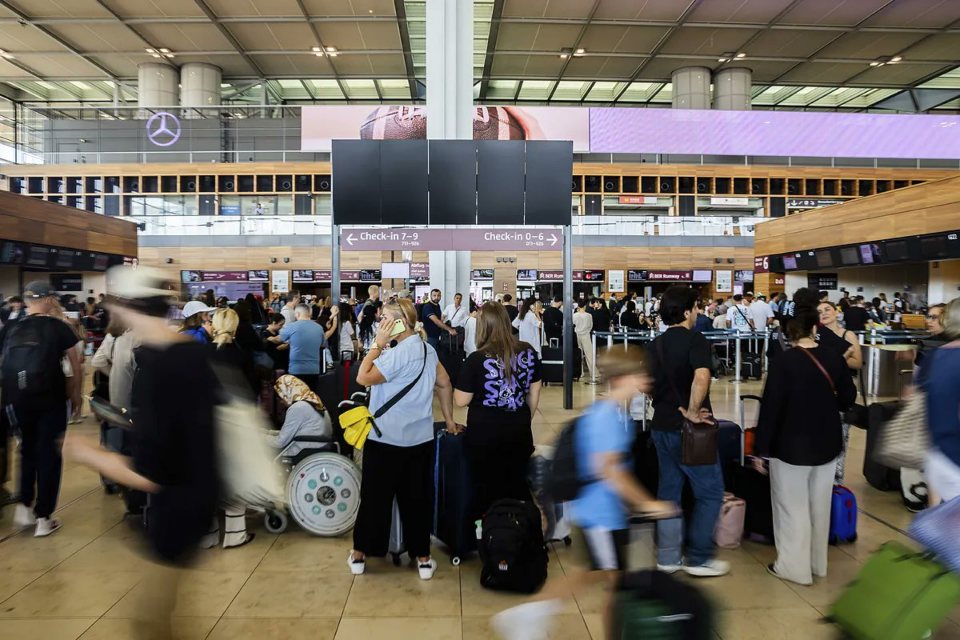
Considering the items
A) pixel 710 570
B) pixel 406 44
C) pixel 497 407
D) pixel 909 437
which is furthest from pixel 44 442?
pixel 406 44

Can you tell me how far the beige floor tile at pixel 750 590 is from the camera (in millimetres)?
3301

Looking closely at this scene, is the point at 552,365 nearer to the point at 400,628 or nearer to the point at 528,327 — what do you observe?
the point at 528,327

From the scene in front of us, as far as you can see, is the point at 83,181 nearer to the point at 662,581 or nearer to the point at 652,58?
the point at 652,58

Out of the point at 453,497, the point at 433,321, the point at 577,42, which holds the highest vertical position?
the point at 577,42

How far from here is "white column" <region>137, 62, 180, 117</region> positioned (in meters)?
24.5

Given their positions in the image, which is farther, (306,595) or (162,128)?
(162,128)

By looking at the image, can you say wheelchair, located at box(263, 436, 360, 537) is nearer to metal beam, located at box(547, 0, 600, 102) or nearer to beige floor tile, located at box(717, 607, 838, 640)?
beige floor tile, located at box(717, 607, 838, 640)

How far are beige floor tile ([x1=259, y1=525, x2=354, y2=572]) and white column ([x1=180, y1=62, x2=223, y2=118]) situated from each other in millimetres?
24757

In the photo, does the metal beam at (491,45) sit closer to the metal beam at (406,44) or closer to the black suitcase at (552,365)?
the metal beam at (406,44)

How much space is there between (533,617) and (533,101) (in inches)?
1196

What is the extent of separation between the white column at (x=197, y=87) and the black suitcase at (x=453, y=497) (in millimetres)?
25170

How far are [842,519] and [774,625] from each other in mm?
1457

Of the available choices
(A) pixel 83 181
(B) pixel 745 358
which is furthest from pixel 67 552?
(A) pixel 83 181

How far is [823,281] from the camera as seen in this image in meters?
18.9
